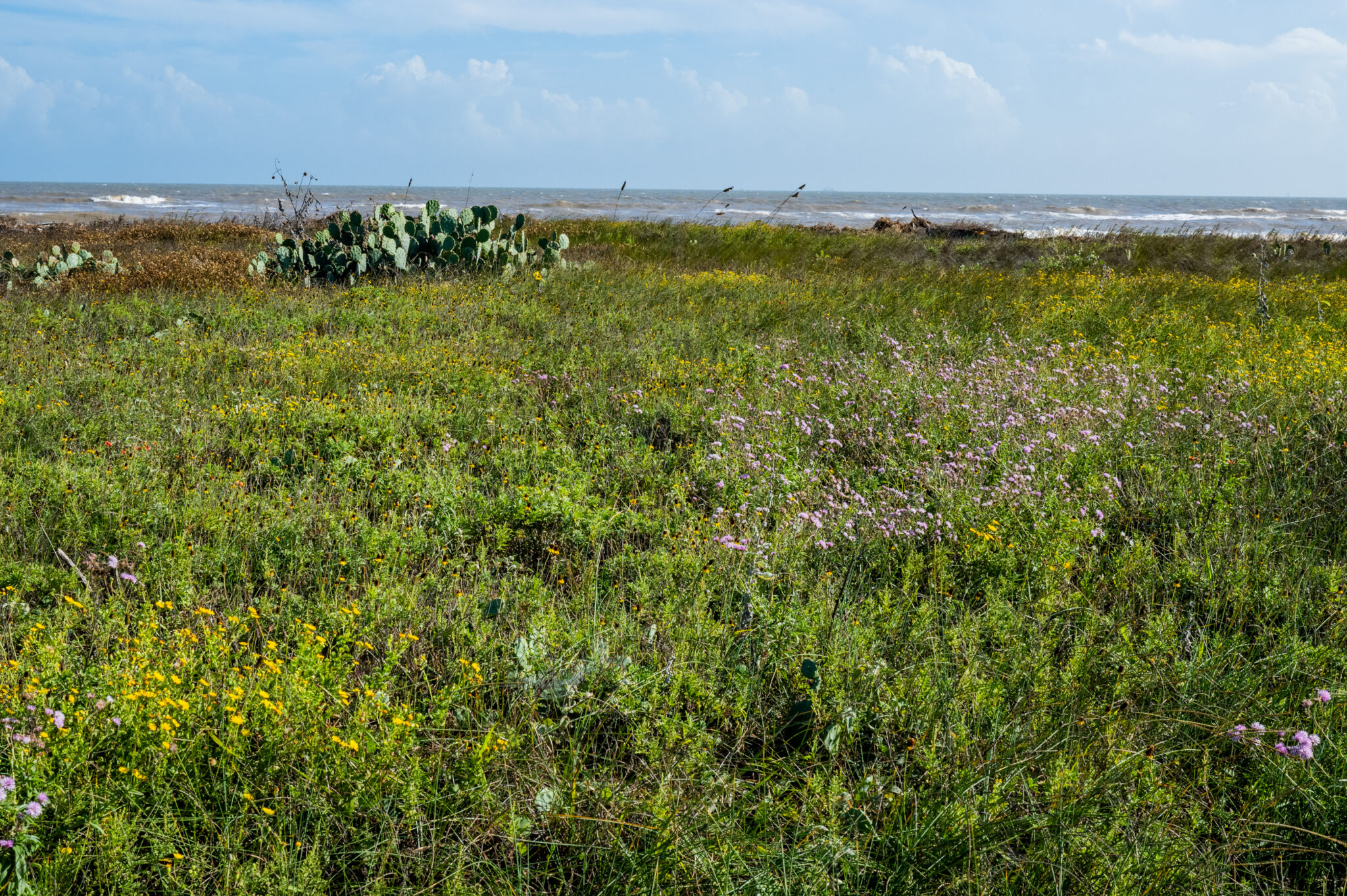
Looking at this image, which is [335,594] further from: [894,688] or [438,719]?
[894,688]

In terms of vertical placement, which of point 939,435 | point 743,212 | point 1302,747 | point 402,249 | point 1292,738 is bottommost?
point 1292,738

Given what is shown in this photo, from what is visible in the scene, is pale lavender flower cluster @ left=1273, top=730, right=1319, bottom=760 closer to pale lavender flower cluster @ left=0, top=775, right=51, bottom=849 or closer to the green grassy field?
the green grassy field

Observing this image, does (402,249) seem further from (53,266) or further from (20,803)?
(20,803)

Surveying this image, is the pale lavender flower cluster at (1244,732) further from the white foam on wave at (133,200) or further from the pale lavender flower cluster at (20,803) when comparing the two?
the white foam on wave at (133,200)

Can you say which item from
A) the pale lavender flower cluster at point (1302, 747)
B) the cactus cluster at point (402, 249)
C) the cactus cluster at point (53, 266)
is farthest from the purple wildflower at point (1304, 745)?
the cactus cluster at point (53, 266)

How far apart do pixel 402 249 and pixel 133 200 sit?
5233 centimetres


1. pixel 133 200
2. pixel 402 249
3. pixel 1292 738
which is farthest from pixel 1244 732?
pixel 133 200

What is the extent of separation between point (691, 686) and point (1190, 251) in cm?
1876

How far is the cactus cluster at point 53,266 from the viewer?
31.6 ft

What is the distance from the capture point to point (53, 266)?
1003cm

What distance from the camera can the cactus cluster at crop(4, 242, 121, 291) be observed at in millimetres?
9641

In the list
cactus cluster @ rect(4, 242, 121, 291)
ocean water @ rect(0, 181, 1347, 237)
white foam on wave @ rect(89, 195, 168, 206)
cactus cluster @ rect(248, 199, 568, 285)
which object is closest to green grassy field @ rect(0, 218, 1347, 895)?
cactus cluster @ rect(248, 199, 568, 285)

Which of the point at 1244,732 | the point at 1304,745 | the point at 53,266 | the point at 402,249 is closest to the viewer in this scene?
the point at 1304,745

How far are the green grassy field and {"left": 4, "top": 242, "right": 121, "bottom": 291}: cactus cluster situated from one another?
3277 mm
